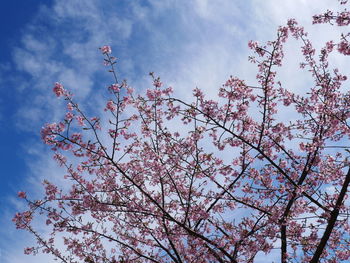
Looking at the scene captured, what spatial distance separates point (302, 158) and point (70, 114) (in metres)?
6.67

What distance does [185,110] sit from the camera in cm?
863

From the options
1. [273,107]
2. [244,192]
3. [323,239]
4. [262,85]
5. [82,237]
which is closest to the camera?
[323,239]

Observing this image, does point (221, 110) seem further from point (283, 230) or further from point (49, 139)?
point (49, 139)

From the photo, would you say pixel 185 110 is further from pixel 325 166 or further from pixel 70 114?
pixel 325 166

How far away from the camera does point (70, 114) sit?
7.57 m

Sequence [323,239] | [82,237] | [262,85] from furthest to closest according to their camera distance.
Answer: [82,237]
[262,85]
[323,239]

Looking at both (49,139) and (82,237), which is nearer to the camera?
(49,139)

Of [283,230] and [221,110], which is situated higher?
[221,110]

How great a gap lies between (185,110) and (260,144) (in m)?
2.31

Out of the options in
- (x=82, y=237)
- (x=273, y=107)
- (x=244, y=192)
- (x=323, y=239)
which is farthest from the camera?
(x=82, y=237)

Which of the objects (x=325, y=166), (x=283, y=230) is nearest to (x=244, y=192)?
(x=283, y=230)

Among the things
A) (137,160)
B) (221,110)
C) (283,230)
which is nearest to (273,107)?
(221,110)

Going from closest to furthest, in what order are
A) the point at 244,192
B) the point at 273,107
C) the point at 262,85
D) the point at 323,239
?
the point at 323,239 < the point at 262,85 < the point at 273,107 < the point at 244,192

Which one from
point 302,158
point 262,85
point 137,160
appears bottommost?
point 137,160
